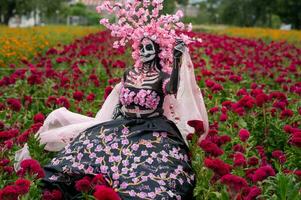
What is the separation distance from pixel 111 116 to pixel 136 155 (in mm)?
1031

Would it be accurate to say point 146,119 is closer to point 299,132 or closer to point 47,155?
point 47,155

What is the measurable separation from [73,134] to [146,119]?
72 centimetres

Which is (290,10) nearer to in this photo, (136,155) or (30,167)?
(136,155)

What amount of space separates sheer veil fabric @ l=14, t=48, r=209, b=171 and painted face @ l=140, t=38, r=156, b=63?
0.29m

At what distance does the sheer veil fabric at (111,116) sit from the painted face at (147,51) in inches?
11.5

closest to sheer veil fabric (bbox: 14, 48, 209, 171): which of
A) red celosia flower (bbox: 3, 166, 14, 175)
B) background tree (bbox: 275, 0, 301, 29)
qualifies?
red celosia flower (bbox: 3, 166, 14, 175)

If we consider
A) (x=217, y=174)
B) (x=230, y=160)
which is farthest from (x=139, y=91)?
(x=217, y=174)

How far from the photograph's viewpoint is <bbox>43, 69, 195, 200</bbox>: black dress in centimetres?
438

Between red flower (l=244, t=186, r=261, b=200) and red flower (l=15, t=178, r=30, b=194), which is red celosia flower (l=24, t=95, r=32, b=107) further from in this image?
red flower (l=244, t=186, r=261, b=200)

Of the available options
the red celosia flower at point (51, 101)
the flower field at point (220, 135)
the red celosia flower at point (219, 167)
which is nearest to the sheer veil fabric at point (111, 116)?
the flower field at point (220, 135)

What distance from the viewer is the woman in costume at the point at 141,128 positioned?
176 inches

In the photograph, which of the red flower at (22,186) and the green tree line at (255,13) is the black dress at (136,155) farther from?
the green tree line at (255,13)

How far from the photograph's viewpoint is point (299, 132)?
439 centimetres

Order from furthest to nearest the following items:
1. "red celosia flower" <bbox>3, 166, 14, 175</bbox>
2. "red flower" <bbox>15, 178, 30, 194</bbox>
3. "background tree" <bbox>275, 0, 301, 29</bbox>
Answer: "background tree" <bbox>275, 0, 301, 29</bbox>, "red celosia flower" <bbox>3, 166, 14, 175</bbox>, "red flower" <bbox>15, 178, 30, 194</bbox>
